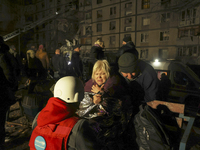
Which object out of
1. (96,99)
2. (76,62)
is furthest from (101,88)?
(76,62)

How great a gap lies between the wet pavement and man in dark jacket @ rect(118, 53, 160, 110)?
60 centimetres

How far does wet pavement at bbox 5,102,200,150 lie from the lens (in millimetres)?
1642

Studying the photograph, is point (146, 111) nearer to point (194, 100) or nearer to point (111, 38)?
point (194, 100)

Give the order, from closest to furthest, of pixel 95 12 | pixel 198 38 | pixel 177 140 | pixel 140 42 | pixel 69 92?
pixel 69 92 < pixel 177 140 < pixel 198 38 < pixel 140 42 < pixel 95 12

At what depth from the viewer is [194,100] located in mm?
2590

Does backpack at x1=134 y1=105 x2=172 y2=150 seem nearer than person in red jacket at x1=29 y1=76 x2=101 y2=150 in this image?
No

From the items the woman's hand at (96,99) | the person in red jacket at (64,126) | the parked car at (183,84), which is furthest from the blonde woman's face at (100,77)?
the parked car at (183,84)

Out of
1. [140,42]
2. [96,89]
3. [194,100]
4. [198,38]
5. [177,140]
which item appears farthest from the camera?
[140,42]

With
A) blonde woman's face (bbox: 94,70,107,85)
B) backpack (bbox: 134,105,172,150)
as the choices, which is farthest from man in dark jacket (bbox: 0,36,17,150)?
backpack (bbox: 134,105,172,150)

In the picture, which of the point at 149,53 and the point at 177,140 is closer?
Result: the point at 177,140

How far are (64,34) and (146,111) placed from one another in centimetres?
365

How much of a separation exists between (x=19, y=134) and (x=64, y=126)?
6.42 ft

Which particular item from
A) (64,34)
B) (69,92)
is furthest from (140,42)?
(69,92)

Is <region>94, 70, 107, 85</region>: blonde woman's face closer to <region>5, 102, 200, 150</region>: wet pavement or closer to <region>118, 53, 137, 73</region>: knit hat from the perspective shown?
<region>118, 53, 137, 73</region>: knit hat
